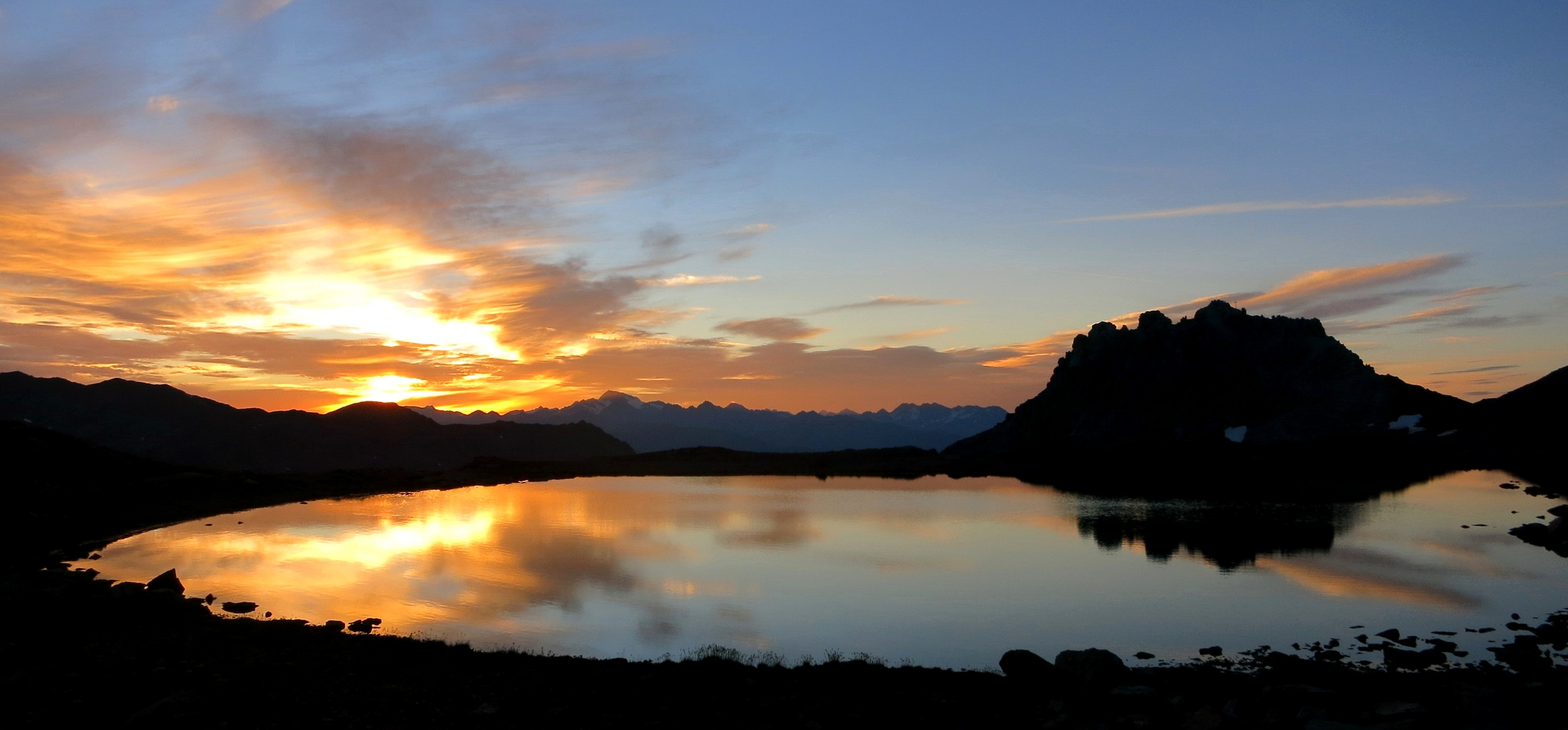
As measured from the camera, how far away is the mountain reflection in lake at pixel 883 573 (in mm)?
30641

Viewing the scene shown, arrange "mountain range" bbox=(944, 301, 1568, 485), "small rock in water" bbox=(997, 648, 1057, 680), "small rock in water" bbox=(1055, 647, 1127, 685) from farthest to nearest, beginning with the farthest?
"mountain range" bbox=(944, 301, 1568, 485)
"small rock in water" bbox=(997, 648, 1057, 680)
"small rock in water" bbox=(1055, 647, 1127, 685)

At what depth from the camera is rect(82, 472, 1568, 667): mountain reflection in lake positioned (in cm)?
3064

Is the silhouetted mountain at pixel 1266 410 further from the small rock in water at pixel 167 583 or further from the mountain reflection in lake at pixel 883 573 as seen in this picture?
the small rock in water at pixel 167 583

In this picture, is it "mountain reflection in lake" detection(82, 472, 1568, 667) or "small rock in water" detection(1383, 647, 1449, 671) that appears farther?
"mountain reflection in lake" detection(82, 472, 1568, 667)

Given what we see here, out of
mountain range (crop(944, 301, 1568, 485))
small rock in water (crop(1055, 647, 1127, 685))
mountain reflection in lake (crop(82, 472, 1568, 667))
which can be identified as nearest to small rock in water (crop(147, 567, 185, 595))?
mountain reflection in lake (crop(82, 472, 1568, 667))

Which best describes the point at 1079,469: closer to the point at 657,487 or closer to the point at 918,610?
the point at 657,487

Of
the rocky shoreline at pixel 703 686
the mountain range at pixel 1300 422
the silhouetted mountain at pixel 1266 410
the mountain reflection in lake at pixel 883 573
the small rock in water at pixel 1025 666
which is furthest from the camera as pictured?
the silhouetted mountain at pixel 1266 410

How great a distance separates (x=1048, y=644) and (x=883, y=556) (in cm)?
2108

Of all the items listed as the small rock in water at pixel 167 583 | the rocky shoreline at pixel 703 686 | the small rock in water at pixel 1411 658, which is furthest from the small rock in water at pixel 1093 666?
the small rock in water at pixel 167 583

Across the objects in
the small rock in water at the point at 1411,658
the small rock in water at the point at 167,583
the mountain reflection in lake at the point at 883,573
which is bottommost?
the small rock in water at the point at 1411,658

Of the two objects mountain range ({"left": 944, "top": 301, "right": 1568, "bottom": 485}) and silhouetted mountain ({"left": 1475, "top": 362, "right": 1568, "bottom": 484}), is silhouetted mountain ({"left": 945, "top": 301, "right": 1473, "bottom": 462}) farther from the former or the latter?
silhouetted mountain ({"left": 1475, "top": 362, "right": 1568, "bottom": 484})

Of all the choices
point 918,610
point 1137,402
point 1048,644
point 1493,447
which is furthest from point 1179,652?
point 1137,402

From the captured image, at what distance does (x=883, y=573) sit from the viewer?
142 feet

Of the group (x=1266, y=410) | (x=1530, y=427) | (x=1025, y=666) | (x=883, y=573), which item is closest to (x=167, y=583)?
(x=883, y=573)
